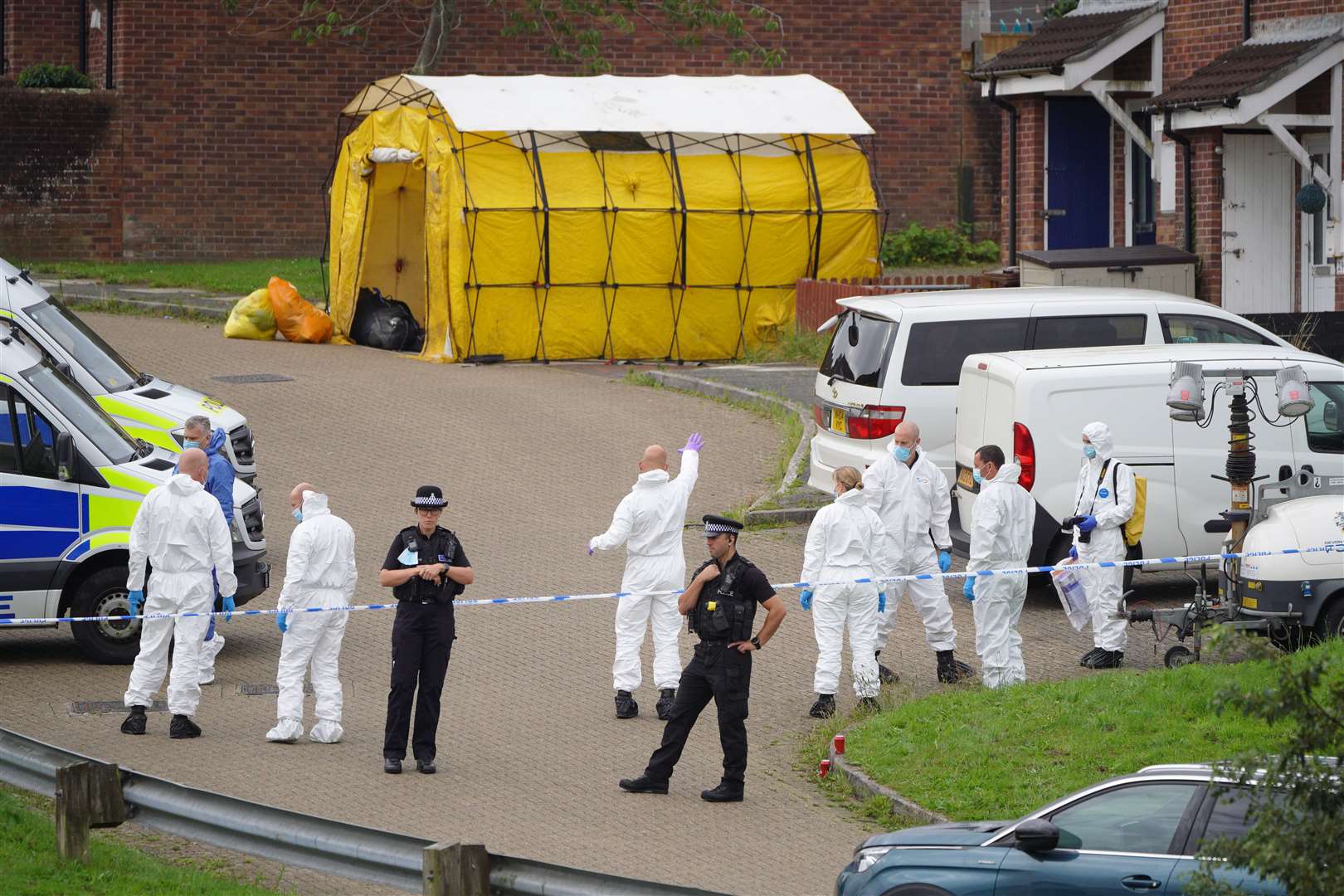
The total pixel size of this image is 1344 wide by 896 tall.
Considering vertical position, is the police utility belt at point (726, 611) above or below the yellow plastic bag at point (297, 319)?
below

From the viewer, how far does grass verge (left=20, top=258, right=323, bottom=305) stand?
102 ft

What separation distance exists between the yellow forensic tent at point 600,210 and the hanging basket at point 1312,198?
6.60m

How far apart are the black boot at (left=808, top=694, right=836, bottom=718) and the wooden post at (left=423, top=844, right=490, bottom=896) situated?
4.94 meters

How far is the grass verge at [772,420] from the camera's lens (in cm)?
1853

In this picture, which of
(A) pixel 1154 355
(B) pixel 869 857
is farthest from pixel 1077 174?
(B) pixel 869 857

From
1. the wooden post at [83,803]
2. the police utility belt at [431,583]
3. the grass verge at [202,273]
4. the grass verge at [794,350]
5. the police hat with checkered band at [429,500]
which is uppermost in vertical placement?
the grass verge at [202,273]

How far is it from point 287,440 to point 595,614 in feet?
22.6

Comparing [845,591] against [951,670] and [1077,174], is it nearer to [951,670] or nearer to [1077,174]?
[951,670]

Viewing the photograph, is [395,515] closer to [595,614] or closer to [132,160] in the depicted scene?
[595,614]

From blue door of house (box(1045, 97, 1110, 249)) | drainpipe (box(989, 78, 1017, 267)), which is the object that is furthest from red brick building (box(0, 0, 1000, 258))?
blue door of house (box(1045, 97, 1110, 249))

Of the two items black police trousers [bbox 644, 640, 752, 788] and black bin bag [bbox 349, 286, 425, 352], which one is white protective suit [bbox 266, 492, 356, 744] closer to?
black police trousers [bbox 644, 640, 752, 788]

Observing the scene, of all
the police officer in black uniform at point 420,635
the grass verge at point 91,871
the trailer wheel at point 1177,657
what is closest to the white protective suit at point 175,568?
the police officer in black uniform at point 420,635

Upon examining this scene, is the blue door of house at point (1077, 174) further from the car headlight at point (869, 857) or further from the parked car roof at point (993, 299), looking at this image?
the car headlight at point (869, 857)

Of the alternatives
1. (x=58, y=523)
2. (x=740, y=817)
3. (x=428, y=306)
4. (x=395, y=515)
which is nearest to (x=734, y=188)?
(x=428, y=306)
